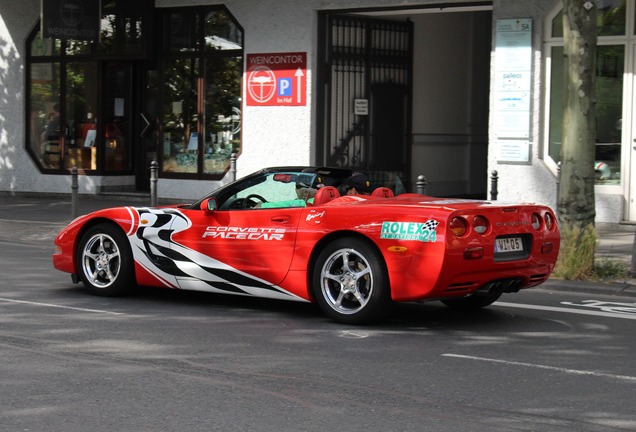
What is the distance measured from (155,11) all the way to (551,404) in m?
16.7

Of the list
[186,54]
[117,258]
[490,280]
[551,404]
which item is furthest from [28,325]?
[186,54]

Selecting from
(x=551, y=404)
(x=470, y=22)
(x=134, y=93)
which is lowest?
(x=551, y=404)

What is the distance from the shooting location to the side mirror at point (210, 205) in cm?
966

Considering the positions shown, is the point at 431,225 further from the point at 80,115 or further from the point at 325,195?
the point at 80,115

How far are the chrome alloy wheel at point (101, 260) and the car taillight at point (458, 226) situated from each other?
3416mm

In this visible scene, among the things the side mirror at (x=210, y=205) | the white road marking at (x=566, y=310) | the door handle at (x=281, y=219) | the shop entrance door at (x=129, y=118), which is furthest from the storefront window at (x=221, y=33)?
the door handle at (x=281, y=219)

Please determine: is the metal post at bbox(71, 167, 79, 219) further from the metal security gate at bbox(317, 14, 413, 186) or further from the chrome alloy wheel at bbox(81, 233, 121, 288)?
the chrome alloy wheel at bbox(81, 233, 121, 288)

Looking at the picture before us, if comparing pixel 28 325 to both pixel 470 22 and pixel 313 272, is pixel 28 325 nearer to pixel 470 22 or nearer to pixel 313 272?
pixel 313 272

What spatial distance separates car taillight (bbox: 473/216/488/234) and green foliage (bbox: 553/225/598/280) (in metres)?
3.56

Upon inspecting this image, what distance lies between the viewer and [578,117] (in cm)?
1199

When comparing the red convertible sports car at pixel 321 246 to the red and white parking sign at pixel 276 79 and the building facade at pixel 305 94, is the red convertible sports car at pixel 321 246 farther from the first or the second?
the red and white parking sign at pixel 276 79

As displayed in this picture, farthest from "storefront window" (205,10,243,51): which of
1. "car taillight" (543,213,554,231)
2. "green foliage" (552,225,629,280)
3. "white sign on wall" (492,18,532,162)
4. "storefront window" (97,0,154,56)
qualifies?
"car taillight" (543,213,554,231)

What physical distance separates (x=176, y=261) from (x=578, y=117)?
193 inches

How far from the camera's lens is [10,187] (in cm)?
2331
